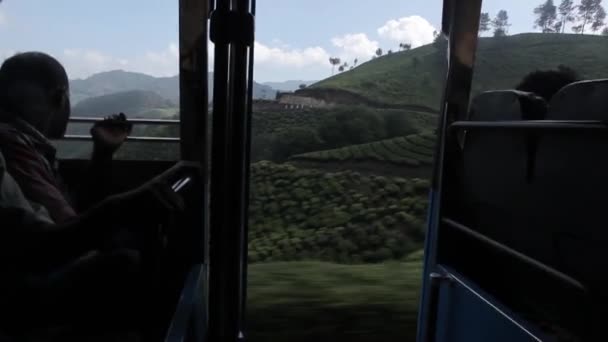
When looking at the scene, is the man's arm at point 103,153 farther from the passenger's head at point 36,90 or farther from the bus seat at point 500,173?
the bus seat at point 500,173

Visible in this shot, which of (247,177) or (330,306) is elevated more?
(247,177)

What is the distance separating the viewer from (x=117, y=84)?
1419 millimetres

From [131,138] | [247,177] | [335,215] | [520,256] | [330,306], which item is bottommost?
[330,306]

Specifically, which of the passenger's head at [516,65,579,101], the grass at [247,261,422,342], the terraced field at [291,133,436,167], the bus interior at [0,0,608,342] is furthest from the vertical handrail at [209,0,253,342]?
the terraced field at [291,133,436,167]

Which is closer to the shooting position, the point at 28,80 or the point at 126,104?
the point at 28,80

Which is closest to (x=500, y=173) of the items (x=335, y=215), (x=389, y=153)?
(x=389, y=153)

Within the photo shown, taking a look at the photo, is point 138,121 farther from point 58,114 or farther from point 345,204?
point 345,204

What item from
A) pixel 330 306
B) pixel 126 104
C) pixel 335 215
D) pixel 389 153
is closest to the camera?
pixel 126 104

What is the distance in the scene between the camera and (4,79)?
1.08m

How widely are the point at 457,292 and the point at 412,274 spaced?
1.62m

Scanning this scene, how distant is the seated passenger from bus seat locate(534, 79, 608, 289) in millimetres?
904

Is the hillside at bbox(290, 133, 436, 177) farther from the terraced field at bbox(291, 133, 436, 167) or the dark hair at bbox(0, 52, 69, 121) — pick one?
the dark hair at bbox(0, 52, 69, 121)

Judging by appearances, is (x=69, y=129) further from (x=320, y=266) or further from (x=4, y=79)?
(x=320, y=266)

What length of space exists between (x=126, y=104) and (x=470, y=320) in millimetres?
1126
